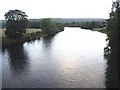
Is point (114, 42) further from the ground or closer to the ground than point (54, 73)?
further from the ground

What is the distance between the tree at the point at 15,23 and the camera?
59.5m

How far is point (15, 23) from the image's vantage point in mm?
60000

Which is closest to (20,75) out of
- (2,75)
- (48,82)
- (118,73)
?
(2,75)

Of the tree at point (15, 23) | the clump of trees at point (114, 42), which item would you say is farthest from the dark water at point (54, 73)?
→ the tree at point (15, 23)

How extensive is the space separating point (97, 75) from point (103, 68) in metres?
3.83

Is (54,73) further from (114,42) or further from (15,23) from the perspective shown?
(15,23)

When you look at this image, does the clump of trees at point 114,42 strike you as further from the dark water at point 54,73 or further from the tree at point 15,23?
the tree at point 15,23

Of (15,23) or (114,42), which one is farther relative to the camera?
(15,23)

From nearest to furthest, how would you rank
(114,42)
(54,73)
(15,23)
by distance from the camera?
(114,42) → (54,73) → (15,23)

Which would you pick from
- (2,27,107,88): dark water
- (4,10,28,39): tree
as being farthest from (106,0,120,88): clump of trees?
(4,10,28,39): tree

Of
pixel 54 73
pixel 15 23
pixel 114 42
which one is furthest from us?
pixel 15 23

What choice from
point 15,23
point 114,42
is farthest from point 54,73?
point 15,23

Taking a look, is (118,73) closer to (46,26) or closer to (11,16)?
(11,16)

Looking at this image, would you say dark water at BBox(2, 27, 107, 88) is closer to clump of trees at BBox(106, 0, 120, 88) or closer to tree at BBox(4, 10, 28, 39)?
clump of trees at BBox(106, 0, 120, 88)
